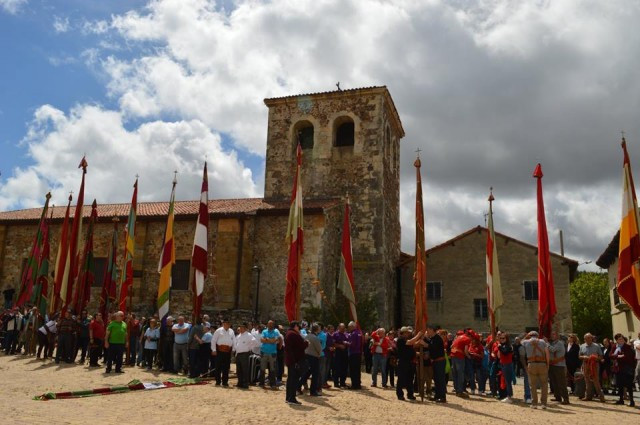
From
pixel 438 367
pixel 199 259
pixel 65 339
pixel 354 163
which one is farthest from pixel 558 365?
pixel 354 163

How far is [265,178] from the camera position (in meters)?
28.4

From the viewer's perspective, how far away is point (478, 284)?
27969 millimetres

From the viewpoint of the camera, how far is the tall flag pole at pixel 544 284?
12680 mm

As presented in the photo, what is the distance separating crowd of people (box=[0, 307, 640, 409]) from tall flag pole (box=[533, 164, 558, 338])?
1.18ft

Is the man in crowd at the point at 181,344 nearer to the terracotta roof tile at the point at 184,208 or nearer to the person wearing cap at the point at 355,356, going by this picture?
the person wearing cap at the point at 355,356

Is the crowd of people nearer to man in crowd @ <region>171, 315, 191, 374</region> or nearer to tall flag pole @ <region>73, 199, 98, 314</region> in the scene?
man in crowd @ <region>171, 315, 191, 374</region>

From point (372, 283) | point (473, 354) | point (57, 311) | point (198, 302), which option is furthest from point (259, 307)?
point (473, 354)

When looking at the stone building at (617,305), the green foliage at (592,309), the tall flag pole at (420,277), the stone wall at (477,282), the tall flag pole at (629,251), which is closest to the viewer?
the tall flag pole at (629,251)

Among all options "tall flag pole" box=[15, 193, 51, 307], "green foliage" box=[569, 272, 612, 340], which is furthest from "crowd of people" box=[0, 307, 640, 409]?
"green foliage" box=[569, 272, 612, 340]

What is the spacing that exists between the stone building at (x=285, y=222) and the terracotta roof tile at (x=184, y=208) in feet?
0.20

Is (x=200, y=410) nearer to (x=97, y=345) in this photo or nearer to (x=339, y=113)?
(x=97, y=345)

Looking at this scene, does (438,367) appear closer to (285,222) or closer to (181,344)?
(181,344)

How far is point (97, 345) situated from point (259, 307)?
8319 mm

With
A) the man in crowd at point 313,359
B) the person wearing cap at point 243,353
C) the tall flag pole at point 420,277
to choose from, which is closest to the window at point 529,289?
the tall flag pole at point 420,277
